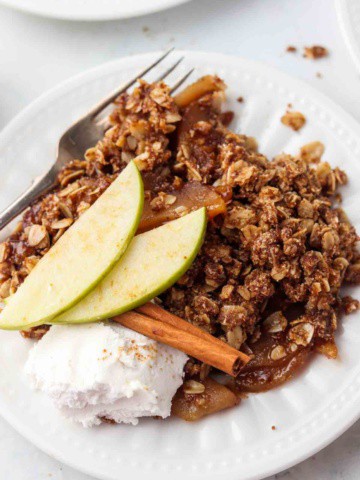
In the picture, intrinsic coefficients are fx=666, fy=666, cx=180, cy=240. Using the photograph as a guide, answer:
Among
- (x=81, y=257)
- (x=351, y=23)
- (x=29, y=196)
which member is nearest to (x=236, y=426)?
(x=81, y=257)

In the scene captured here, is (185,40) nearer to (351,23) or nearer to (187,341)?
(351,23)

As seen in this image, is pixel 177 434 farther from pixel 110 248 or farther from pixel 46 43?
pixel 46 43

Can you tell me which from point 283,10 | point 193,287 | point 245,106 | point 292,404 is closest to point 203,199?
point 193,287

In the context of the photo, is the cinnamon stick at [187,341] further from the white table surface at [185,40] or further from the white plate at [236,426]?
the white table surface at [185,40]

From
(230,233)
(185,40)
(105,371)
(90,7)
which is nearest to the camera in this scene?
(105,371)

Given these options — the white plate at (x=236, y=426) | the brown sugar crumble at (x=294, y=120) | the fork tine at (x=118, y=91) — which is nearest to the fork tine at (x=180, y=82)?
the fork tine at (x=118, y=91)

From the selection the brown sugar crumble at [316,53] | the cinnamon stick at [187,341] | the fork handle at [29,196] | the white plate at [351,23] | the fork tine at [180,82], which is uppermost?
the white plate at [351,23]

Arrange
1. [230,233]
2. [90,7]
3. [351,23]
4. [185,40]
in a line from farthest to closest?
1. [185,40]
2. [90,7]
3. [351,23]
4. [230,233]
